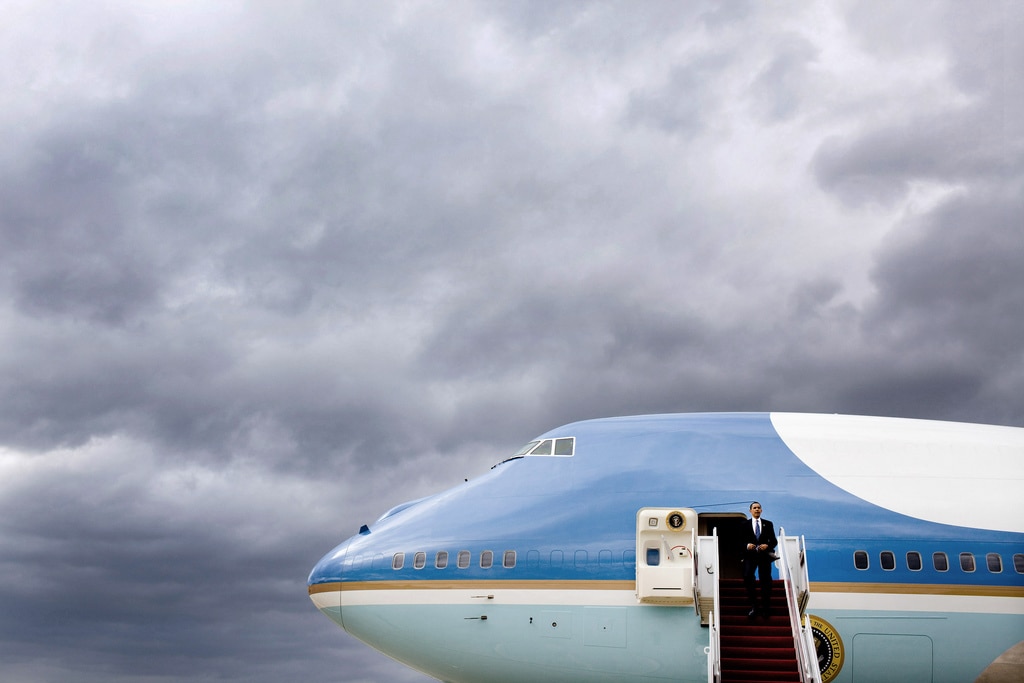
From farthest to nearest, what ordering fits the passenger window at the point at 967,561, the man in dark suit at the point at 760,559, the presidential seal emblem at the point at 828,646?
the passenger window at the point at 967,561, the presidential seal emblem at the point at 828,646, the man in dark suit at the point at 760,559

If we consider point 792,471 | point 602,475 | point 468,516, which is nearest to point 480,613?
point 468,516

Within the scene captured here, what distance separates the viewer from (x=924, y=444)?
20.1 meters

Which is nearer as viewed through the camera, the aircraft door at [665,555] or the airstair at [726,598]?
the airstair at [726,598]

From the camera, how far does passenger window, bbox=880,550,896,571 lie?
59.4ft

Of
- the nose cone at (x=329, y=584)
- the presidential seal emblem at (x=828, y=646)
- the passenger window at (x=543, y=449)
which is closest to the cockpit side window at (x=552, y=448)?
the passenger window at (x=543, y=449)

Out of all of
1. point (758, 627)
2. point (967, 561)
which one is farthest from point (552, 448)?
point (967, 561)

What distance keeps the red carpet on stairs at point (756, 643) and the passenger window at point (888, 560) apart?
274 cm

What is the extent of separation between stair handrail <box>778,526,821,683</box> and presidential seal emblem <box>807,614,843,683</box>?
1.50 m

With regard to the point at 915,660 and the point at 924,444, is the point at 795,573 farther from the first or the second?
the point at 924,444

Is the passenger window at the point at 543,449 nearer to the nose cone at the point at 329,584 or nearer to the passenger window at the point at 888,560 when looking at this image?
the nose cone at the point at 329,584

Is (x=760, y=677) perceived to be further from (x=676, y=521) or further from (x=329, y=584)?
(x=329, y=584)

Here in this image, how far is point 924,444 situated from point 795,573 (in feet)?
19.1

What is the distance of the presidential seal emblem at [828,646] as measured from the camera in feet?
58.4

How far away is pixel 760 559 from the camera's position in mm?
15781
